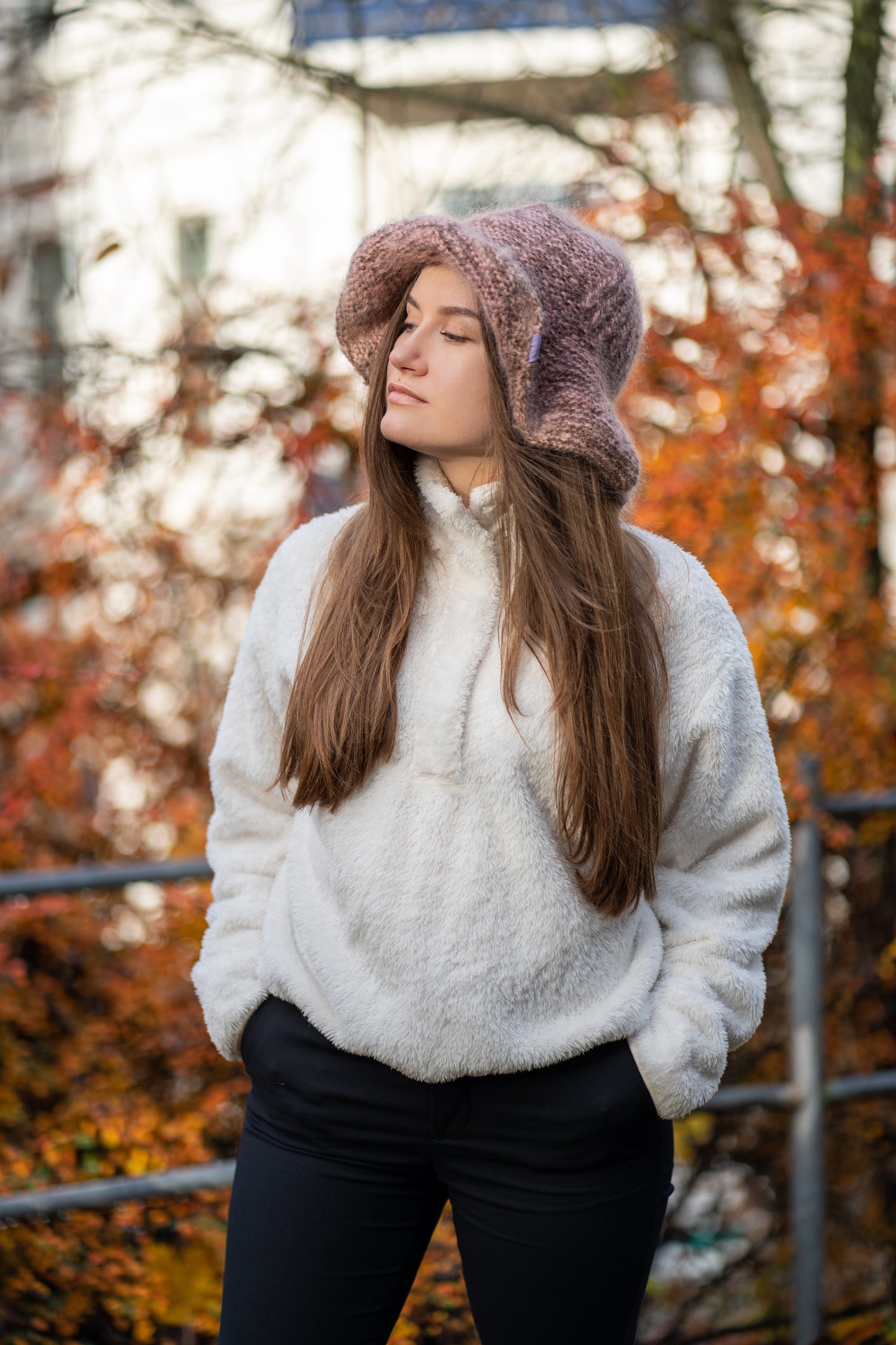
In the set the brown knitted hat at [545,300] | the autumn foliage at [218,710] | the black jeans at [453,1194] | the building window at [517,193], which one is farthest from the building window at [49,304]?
the black jeans at [453,1194]

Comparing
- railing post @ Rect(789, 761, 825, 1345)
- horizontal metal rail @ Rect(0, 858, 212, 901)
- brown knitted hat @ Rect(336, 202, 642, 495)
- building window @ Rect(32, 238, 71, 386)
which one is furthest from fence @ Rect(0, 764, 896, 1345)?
building window @ Rect(32, 238, 71, 386)

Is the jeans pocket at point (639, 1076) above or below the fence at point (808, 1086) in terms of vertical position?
above

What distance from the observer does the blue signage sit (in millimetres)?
4414

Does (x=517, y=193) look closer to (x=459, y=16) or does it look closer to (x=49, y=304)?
(x=459, y=16)

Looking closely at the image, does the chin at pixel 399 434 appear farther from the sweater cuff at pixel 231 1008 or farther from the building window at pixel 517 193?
the building window at pixel 517 193

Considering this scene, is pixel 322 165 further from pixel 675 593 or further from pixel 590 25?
pixel 675 593

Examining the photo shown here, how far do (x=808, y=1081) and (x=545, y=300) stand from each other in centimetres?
201

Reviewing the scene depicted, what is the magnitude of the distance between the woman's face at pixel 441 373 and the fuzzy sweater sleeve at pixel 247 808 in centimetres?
33

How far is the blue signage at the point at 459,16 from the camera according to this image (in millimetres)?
4414

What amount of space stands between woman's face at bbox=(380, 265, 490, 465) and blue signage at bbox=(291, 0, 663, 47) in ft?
10.3

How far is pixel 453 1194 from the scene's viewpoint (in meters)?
1.67

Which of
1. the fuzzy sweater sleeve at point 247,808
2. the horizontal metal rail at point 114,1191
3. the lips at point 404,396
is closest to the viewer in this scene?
the lips at point 404,396

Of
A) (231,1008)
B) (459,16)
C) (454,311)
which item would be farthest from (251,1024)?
(459,16)

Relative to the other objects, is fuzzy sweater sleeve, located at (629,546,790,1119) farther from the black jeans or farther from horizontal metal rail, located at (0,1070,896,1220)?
horizontal metal rail, located at (0,1070,896,1220)
